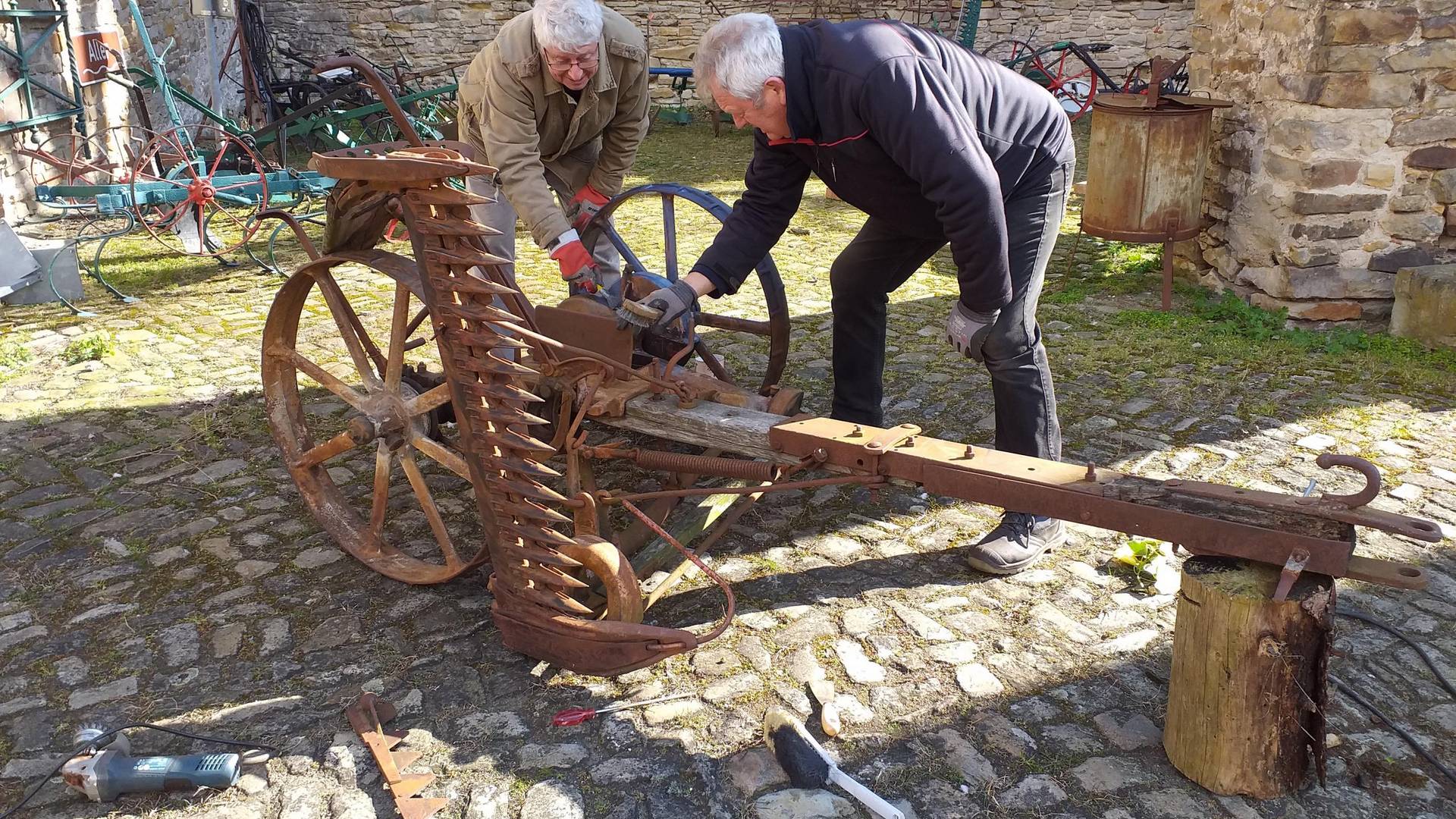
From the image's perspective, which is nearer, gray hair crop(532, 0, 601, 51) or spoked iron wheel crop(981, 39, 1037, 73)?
gray hair crop(532, 0, 601, 51)

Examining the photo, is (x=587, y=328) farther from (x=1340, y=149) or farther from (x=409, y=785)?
(x=1340, y=149)

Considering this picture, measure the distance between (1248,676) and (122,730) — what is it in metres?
2.76

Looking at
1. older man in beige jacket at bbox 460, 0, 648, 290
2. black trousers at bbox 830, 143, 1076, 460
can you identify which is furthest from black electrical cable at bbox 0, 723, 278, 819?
black trousers at bbox 830, 143, 1076, 460

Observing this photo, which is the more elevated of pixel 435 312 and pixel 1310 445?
pixel 435 312

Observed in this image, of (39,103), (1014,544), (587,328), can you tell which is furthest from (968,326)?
(39,103)

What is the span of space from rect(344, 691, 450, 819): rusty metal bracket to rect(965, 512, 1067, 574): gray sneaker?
1825 millimetres

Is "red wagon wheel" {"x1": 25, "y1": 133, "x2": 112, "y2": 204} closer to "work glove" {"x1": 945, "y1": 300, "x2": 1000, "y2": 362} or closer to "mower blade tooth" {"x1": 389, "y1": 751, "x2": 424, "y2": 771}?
"mower blade tooth" {"x1": 389, "y1": 751, "x2": 424, "y2": 771}

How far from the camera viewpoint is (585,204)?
4.69 meters

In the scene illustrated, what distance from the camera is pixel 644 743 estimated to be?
279 centimetres

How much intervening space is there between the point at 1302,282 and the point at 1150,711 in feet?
12.4

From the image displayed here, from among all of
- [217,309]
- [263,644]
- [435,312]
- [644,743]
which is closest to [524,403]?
[435,312]

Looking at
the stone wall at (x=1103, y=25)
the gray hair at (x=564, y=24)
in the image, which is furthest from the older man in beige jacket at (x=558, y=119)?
the stone wall at (x=1103, y=25)

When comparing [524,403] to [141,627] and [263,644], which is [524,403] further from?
[141,627]

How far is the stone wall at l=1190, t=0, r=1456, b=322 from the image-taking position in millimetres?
5406
